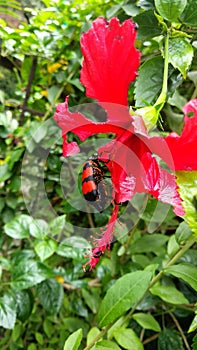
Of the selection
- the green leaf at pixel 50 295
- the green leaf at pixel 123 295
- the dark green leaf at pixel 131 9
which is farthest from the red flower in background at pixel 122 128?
the green leaf at pixel 50 295

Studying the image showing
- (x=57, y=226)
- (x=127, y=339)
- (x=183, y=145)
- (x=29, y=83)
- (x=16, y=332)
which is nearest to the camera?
(x=183, y=145)

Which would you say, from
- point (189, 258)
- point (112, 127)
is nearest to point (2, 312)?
point (189, 258)

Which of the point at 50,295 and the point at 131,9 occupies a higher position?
the point at 131,9

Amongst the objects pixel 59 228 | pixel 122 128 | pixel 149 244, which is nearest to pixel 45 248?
pixel 59 228

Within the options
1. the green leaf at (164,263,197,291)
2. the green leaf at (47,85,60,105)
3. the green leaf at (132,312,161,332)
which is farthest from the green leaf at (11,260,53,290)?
the green leaf at (47,85,60,105)

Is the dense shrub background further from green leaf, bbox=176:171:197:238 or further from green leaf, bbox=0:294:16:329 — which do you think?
green leaf, bbox=176:171:197:238

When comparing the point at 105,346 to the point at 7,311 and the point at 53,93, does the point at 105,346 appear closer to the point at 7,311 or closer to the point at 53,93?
the point at 7,311
